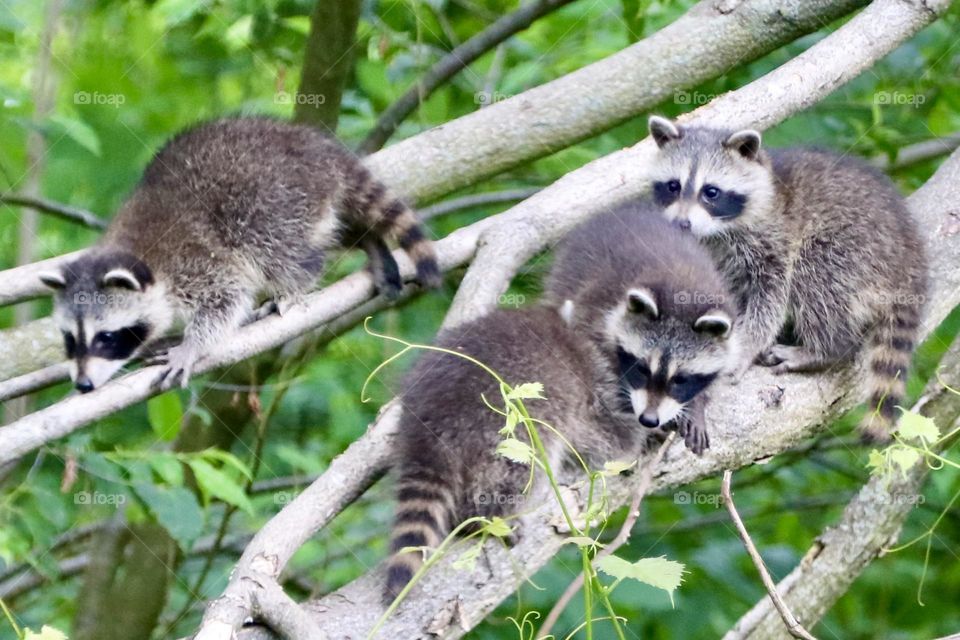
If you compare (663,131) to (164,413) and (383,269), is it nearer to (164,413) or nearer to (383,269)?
(383,269)

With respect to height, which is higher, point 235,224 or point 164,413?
point 235,224

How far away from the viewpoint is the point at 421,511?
13.8ft

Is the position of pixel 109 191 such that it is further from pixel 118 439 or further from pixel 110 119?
pixel 118 439

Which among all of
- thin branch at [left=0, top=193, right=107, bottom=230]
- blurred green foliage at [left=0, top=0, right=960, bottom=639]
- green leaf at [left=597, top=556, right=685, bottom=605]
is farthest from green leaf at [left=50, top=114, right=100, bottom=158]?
green leaf at [left=597, top=556, right=685, bottom=605]

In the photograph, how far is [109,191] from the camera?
6.82 meters

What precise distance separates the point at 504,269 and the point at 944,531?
372cm

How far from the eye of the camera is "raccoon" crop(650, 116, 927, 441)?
17.3 feet

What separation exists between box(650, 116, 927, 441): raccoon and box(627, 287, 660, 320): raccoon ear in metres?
0.53

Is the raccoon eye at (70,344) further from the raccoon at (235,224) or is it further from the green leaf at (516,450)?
the green leaf at (516,450)

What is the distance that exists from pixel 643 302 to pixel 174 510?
2162 millimetres

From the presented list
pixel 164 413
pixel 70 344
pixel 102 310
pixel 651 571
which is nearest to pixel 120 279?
pixel 102 310

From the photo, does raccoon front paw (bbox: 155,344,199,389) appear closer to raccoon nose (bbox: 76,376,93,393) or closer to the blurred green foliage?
raccoon nose (bbox: 76,376,93,393)

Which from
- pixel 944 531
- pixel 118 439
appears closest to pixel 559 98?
pixel 118 439

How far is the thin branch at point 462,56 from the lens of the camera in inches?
253
